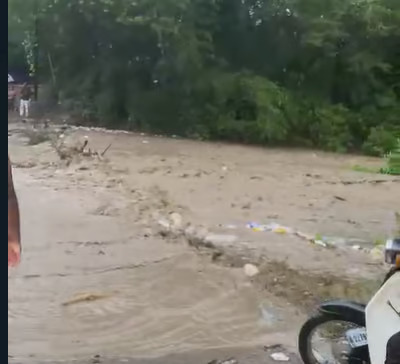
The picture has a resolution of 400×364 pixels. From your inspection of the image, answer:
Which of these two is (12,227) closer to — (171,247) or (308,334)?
(171,247)

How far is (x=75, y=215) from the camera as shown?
196 centimetres

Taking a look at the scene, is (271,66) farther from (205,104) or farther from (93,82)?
(93,82)

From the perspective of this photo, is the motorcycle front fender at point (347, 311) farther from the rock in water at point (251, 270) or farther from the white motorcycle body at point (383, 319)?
the rock in water at point (251, 270)

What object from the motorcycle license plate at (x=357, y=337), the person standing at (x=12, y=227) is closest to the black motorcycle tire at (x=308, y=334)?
the motorcycle license plate at (x=357, y=337)

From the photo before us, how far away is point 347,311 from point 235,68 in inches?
29.0

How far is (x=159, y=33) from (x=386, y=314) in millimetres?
940

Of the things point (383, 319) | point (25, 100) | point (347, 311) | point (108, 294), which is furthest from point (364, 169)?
point (25, 100)

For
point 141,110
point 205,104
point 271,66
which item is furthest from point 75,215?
point 271,66

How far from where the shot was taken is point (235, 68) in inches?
77.4

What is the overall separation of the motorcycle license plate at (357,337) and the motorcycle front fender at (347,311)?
0.02m

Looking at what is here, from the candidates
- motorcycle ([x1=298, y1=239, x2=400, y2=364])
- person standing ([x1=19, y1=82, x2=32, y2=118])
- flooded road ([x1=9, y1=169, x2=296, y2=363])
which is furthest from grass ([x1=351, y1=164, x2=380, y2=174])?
person standing ([x1=19, y1=82, x2=32, y2=118])

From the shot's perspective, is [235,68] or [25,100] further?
[235,68]

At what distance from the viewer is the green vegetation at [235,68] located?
6.00 feet

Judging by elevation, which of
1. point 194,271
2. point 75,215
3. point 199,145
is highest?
point 199,145
